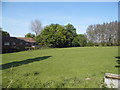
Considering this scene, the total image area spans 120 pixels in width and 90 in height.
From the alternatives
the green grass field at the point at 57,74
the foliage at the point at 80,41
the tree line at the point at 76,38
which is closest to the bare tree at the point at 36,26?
the tree line at the point at 76,38

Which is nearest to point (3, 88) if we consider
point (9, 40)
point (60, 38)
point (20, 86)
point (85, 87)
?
point (20, 86)

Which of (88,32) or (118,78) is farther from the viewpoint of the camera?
(88,32)

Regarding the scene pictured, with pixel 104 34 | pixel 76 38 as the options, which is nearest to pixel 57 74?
pixel 104 34

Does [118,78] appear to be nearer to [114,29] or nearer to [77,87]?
[77,87]

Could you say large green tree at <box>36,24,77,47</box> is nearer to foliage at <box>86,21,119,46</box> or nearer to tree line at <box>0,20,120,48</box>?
tree line at <box>0,20,120,48</box>

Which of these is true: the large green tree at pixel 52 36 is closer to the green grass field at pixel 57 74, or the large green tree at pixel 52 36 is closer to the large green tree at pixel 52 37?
the large green tree at pixel 52 37

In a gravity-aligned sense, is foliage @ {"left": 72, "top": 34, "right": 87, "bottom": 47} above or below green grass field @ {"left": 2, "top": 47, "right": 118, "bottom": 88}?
above


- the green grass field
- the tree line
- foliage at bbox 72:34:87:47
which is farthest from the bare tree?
the green grass field

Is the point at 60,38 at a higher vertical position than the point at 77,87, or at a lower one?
higher

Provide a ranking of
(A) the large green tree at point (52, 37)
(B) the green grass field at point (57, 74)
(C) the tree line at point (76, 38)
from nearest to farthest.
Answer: (B) the green grass field at point (57, 74) < (A) the large green tree at point (52, 37) < (C) the tree line at point (76, 38)

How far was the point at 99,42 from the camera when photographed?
47188mm

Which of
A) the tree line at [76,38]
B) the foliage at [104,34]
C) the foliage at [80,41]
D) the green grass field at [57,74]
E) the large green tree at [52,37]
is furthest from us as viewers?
the foliage at [80,41]

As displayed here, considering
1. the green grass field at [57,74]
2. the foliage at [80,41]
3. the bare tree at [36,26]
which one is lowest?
the green grass field at [57,74]

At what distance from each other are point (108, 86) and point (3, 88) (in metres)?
3.67
